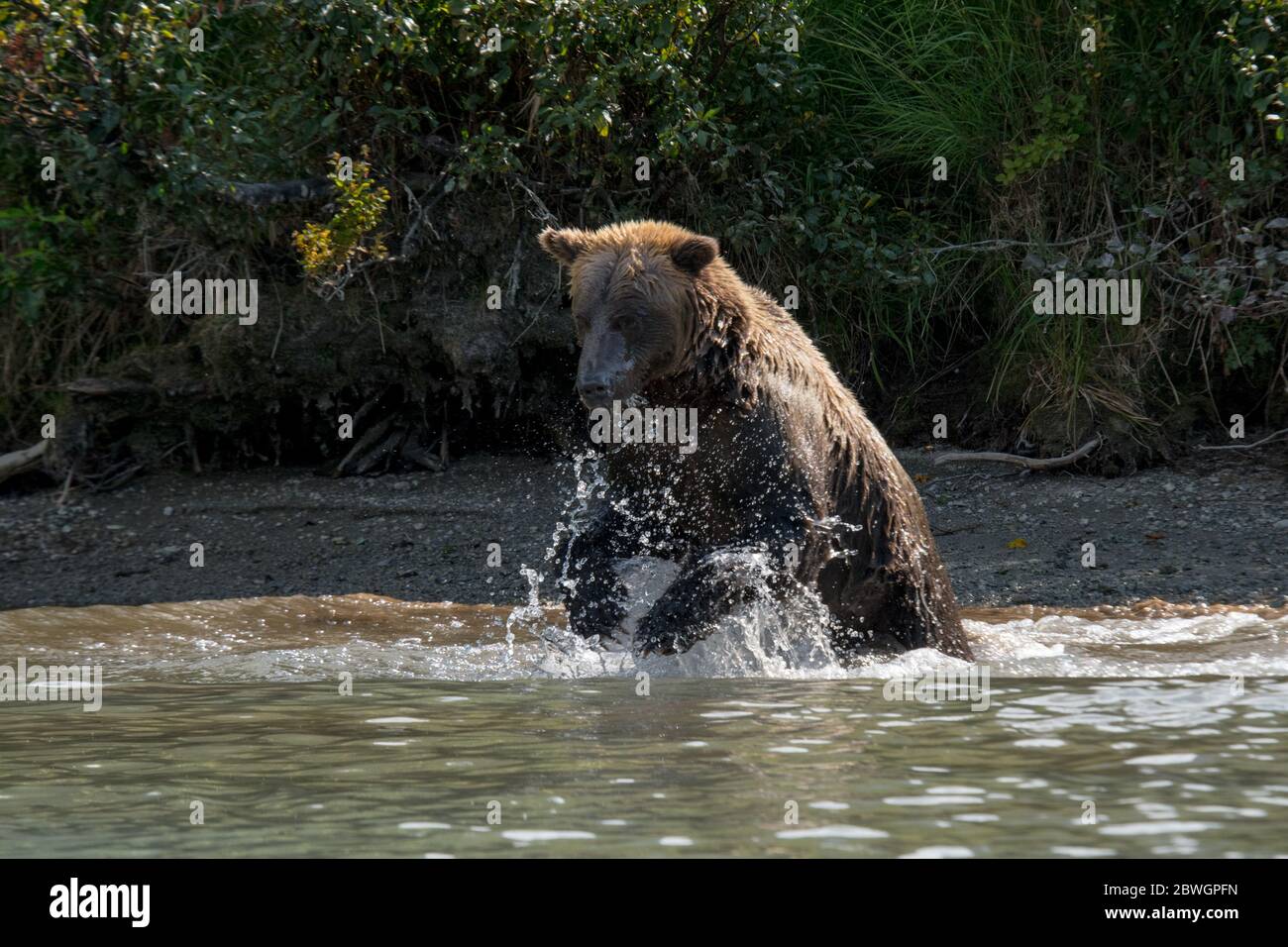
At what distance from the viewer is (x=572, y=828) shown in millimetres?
4059

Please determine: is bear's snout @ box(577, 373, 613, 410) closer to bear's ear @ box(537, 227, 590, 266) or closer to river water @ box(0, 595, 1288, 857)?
bear's ear @ box(537, 227, 590, 266)

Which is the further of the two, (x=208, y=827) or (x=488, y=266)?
(x=488, y=266)

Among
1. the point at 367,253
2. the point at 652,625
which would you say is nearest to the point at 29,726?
the point at 652,625

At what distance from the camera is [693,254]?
6824 mm

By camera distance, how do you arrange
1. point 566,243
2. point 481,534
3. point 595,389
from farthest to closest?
point 481,534, point 566,243, point 595,389

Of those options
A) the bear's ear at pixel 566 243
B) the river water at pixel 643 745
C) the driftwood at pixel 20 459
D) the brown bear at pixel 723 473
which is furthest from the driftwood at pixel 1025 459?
the driftwood at pixel 20 459

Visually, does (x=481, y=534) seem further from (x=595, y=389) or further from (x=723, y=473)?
(x=595, y=389)

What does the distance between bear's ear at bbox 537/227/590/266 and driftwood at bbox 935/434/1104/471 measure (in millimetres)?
4237

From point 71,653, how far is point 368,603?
69.9 inches

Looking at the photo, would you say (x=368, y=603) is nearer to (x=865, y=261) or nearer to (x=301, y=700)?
(x=301, y=700)

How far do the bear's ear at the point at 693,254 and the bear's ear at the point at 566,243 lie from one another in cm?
46

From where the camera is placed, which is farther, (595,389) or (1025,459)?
(1025,459)

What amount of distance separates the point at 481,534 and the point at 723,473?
353cm

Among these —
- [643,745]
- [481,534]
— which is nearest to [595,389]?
[643,745]
